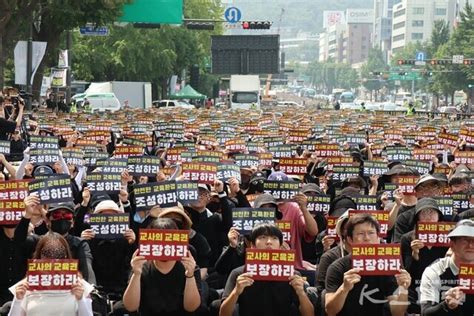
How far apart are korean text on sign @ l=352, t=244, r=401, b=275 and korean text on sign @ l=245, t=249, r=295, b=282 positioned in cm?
45

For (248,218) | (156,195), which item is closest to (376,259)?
(248,218)

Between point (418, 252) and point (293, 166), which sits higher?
point (418, 252)

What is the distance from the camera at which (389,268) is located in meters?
8.80

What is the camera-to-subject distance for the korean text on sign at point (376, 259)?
8742 millimetres

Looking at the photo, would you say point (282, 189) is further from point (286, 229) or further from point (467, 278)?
point (467, 278)

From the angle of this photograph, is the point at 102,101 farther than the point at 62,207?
Yes

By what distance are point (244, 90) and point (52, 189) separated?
69.9 metres

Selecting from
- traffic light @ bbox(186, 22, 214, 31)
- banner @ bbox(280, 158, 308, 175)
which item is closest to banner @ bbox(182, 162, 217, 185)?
banner @ bbox(280, 158, 308, 175)

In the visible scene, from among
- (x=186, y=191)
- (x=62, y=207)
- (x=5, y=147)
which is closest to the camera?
(x=62, y=207)

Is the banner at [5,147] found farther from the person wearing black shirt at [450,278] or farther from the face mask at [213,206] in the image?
the person wearing black shirt at [450,278]

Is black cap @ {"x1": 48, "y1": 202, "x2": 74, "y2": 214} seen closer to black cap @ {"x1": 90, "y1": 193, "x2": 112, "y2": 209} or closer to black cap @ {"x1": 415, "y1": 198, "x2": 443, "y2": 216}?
black cap @ {"x1": 90, "y1": 193, "x2": 112, "y2": 209}

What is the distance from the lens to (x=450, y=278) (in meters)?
8.96

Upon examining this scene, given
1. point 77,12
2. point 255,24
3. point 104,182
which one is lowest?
point 104,182

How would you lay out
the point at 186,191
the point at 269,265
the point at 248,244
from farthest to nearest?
the point at 186,191
the point at 248,244
the point at 269,265
